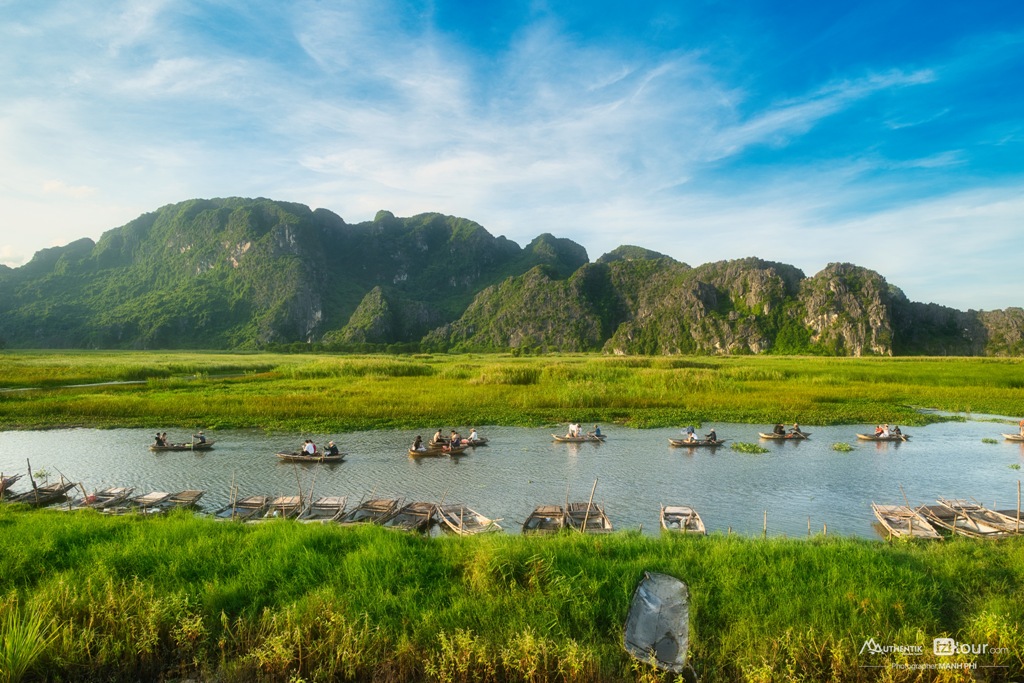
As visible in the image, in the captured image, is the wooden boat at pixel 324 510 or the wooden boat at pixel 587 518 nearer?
the wooden boat at pixel 587 518

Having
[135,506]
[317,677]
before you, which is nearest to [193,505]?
[135,506]

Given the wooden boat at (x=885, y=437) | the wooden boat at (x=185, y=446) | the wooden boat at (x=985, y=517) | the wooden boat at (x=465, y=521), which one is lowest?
the wooden boat at (x=185, y=446)

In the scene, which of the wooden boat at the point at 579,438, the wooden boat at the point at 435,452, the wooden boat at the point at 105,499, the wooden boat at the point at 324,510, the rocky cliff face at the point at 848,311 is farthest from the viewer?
the rocky cliff face at the point at 848,311

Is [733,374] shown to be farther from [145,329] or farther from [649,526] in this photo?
[145,329]

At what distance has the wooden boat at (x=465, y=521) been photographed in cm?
1538

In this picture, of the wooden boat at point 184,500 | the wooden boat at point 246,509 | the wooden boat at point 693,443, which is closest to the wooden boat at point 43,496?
the wooden boat at point 184,500

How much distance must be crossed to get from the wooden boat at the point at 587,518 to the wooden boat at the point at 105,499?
1553cm

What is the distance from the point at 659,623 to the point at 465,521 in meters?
8.22

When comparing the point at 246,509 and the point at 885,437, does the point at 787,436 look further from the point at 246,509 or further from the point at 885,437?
the point at 246,509

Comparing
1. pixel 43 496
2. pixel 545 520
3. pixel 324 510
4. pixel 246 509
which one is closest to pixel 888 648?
pixel 545 520

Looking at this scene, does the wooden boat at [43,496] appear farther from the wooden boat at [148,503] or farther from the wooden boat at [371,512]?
the wooden boat at [371,512]

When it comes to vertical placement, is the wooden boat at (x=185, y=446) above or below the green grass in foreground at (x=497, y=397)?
below

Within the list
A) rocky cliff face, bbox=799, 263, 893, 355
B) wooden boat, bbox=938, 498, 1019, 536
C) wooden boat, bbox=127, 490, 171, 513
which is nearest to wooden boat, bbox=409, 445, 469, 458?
wooden boat, bbox=127, 490, 171, 513

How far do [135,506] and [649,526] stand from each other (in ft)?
56.1
